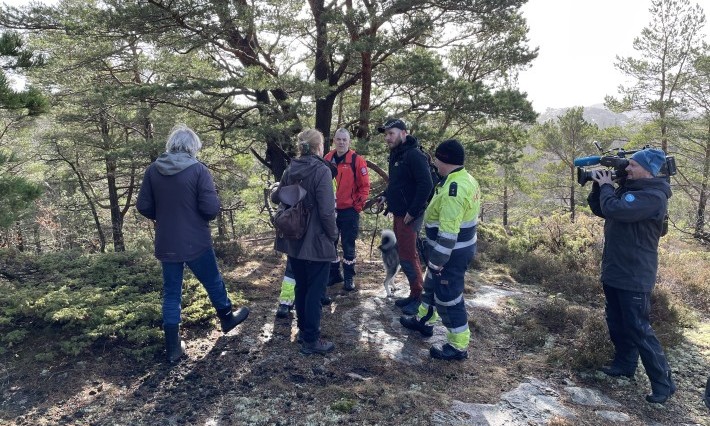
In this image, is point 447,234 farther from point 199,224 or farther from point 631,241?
point 199,224

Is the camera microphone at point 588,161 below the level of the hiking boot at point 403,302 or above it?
above

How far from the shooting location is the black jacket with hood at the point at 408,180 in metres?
4.32

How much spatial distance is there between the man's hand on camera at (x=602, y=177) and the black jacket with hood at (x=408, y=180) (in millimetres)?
1497

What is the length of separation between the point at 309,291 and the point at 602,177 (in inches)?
108

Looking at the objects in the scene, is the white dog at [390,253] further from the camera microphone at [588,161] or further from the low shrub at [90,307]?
the camera microphone at [588,161]

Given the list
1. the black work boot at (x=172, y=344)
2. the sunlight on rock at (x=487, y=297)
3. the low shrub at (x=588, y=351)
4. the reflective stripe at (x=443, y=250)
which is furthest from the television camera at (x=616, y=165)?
the black work boot at (x=172, y=344)

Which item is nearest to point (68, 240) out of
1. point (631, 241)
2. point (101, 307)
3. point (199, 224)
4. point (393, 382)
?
point (101, 307)

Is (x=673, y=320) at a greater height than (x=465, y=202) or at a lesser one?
lesser

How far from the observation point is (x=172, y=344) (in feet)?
11.7

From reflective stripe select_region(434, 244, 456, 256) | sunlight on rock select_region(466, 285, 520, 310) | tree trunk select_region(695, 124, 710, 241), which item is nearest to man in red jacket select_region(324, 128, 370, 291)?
reflective stripe select_region(434, 244, 456, 256)

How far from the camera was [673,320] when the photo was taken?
5168 millimetres

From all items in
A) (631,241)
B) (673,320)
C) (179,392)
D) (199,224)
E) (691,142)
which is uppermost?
(691,142)

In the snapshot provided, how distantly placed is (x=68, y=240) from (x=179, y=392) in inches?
694

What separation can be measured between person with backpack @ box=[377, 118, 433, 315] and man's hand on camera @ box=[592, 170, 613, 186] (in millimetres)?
1498
